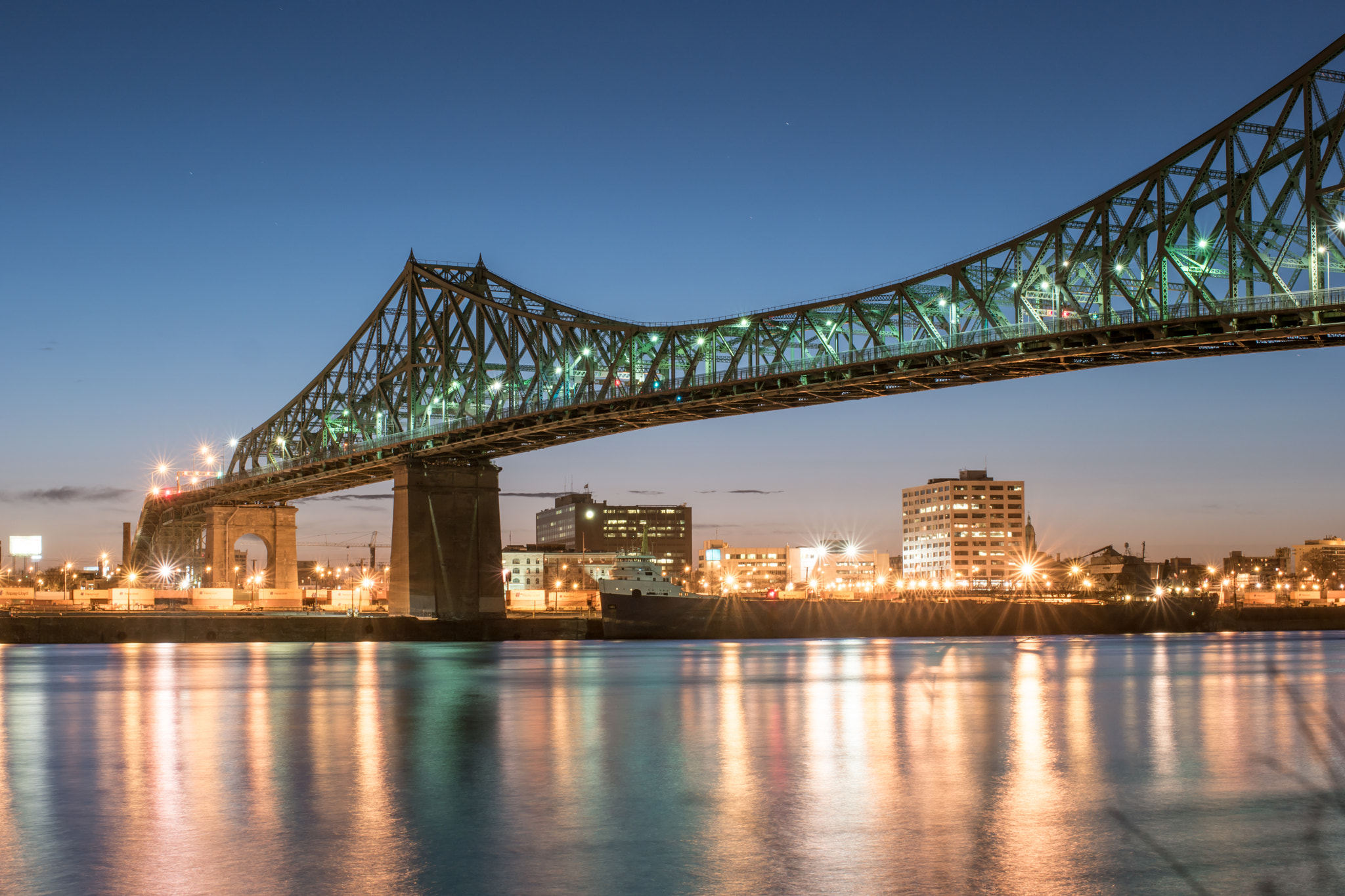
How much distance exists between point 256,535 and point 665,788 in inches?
4089

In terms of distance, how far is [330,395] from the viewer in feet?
318

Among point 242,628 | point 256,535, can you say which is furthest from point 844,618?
point 256,535

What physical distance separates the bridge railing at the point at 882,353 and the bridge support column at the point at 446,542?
10.1 feet

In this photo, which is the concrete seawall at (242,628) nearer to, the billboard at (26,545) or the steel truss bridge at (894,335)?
the steel truss bridge at (894,335)

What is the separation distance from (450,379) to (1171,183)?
48996 millimetres

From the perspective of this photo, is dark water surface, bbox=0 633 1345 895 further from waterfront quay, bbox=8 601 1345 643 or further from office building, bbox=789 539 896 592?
office building, bbox=789 539 896 592

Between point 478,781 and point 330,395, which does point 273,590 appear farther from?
point 478,781

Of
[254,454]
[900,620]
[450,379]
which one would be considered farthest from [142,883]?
[254,454]

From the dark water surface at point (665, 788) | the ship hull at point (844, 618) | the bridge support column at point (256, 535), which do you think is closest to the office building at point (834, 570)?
the ship hull at point (844, 618)

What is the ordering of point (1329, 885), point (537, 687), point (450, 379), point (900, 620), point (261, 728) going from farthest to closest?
point (900, 620) → point (450, 379) → point (537, 687) → point (261, 728) → point (1329, 885)

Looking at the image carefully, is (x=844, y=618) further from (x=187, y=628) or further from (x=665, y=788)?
(x=665, y=788)

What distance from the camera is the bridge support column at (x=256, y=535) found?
110625 mm

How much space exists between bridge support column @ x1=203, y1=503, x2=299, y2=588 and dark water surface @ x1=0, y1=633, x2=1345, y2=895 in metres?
74.1

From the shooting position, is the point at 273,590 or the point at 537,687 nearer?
the point at 537,687
